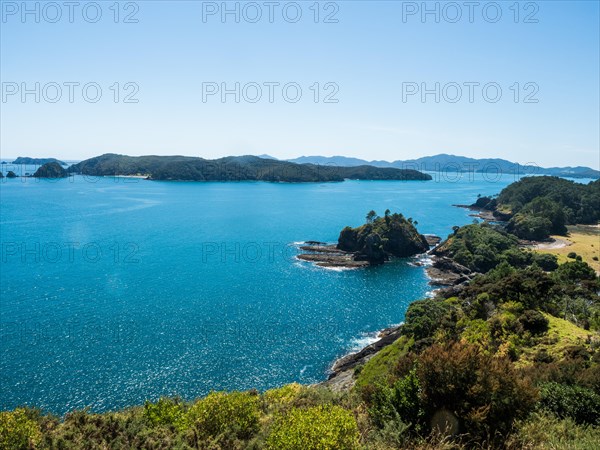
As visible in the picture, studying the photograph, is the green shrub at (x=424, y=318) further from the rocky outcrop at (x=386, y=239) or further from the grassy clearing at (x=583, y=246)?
the grassy clearing at (x=583, y=246)

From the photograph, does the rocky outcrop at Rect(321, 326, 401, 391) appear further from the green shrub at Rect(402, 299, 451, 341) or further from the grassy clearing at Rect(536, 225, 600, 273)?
the grassy clearing at Rect(536, 225, 600, 273)

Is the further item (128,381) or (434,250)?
(434,250)

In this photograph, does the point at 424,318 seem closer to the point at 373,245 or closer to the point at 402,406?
the point at 402,406

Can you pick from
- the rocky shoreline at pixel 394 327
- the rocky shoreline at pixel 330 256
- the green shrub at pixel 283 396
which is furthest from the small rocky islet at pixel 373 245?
the green shrub at pixel 283 396

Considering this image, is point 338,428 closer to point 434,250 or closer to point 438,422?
point 438,422

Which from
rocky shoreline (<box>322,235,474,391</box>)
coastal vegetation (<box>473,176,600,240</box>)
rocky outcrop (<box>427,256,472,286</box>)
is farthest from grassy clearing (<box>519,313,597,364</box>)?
coastal vegetation (<box>473,176,600,240</box>)

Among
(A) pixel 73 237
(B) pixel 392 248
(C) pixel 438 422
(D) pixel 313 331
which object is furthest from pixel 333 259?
(C) pixel 438 422
